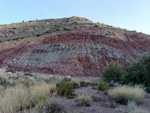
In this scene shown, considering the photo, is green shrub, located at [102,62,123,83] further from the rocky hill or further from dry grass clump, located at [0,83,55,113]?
dry grass clump, located at [0,83,55,113]

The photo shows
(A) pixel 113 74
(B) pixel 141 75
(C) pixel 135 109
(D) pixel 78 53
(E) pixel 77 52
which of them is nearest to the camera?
(C) pixel 135 109

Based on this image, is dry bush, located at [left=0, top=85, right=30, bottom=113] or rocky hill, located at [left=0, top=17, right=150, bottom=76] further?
rocky hill, located at [left=0, top=17, right=150, bottom=76]

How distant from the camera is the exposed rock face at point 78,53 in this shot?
24.0m

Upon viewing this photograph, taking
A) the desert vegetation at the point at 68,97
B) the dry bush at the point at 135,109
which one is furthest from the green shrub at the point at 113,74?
the dry bush at the point at 135,109

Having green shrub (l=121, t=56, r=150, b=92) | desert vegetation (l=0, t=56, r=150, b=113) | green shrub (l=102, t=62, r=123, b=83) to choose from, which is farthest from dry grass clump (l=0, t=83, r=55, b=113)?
green shrub (l=102, t=62, r=123, b=83)

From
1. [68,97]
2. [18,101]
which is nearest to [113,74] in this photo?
[68,97]

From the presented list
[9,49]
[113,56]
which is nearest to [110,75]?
[113,56]

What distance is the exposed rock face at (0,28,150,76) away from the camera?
24.0 metres

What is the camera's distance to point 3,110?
421 centimetres

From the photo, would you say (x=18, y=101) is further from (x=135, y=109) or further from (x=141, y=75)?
(x=141, y=75)

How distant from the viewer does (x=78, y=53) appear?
2622 cm

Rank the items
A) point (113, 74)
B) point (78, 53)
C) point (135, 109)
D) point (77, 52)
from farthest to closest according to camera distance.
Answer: point (77, 52) → point (78, 53) → point (113, 74) → point (135, 109)

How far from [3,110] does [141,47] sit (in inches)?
1146

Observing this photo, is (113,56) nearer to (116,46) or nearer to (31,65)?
(116,46)
